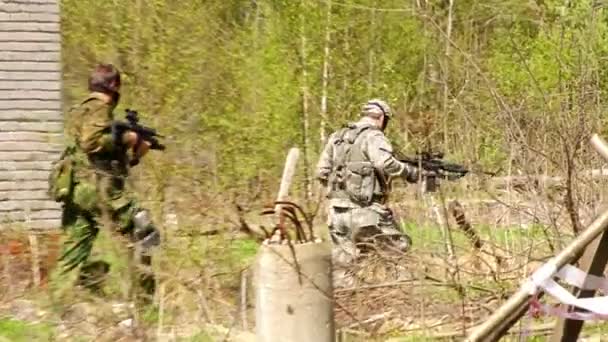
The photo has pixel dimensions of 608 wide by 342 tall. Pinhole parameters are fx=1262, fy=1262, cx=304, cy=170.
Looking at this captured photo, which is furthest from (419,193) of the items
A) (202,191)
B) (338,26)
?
(338,26)

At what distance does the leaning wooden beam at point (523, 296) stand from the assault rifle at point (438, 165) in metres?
4.31

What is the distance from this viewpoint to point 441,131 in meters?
8.43

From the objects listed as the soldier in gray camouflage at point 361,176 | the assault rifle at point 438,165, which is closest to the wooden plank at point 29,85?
the soldier in gray camouflage at point 361,176

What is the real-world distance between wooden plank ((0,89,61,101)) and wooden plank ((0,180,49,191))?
0.81 metres

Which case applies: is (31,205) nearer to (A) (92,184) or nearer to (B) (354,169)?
(B) (354,169)

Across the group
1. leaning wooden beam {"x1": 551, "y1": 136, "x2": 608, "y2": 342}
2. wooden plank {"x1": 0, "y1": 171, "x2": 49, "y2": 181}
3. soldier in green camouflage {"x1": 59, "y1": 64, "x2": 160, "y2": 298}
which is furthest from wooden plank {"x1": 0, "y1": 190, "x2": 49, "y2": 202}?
leaning wooden beam {"x1": 551, "y1": 136, "x2": 608, "y2": 342}

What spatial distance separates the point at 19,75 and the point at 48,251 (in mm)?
3478

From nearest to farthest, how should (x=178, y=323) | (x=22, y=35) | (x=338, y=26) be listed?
1. (x=178, y=323)
2. (x=22, y=35)
3. (x=338, y=26)

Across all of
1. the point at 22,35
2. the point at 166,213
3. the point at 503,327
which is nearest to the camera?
the point at 503,327

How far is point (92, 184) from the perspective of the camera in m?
7.76

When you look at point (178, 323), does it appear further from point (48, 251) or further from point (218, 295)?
point (48, 251)

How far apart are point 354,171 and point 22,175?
152 inches

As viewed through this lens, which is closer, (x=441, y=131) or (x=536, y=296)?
(x=536, y=296)

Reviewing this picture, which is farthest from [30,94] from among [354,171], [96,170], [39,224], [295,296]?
[295,296]
